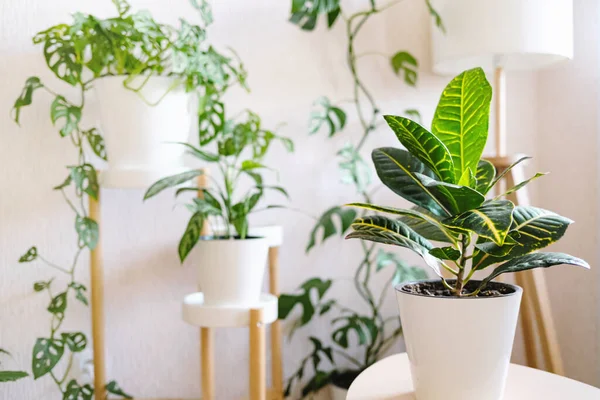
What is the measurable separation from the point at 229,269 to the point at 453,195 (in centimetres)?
64

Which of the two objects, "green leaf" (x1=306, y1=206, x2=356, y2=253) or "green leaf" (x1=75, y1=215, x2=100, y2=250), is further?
"green leaf" (x1=306, y1=206, x2=356, y2=253)

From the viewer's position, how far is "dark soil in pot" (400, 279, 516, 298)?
80cm

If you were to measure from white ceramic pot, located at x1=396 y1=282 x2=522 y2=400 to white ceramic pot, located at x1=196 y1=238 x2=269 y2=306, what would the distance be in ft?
1.77

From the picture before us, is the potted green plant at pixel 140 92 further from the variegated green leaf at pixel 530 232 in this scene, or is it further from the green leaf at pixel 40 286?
the variegated green leaf at pixel 530 232

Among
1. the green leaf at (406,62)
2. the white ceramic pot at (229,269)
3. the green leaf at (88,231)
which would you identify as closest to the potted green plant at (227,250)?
the white ceramic pot at (229,269)

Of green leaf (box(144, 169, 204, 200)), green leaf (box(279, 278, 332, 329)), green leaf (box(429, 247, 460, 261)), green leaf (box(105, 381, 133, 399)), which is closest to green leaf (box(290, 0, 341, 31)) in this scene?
green leaf (box(144, 169, 204, 200))

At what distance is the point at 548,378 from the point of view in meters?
0.89

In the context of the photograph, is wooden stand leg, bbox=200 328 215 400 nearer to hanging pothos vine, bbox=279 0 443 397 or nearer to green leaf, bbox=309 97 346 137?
hanging pothos vine, bbox=279 0 443 397

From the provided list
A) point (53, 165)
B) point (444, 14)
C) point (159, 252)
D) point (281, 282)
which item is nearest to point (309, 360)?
point (281, 282)

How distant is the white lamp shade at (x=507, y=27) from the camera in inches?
54.8

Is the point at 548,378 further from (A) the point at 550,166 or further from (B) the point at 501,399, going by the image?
(A) the point at 550,166

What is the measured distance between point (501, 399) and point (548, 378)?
158mm

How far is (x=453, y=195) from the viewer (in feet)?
2.37

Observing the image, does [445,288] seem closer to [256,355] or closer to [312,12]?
[256,355]
